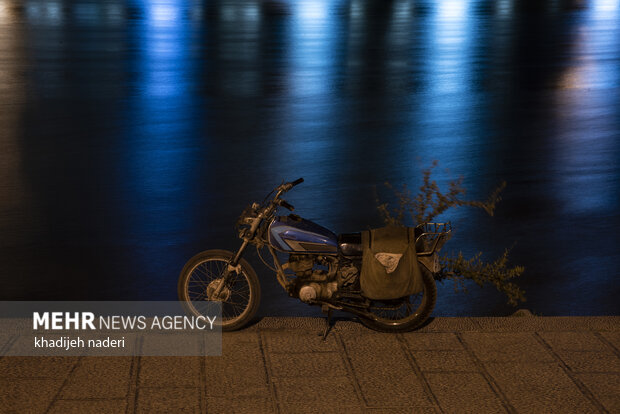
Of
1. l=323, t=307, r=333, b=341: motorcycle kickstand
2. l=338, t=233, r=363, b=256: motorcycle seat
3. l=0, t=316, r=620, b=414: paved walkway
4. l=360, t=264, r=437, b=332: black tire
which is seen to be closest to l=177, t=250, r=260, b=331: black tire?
l=0, t=316, r=620, b=414: paved walkway

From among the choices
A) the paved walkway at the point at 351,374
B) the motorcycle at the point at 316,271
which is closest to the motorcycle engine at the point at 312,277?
the motorcycle at the point at 316,271

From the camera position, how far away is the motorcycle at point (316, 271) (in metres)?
6.57

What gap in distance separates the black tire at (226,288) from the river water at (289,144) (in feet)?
2.37

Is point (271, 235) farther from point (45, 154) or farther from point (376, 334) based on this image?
point (45, 154)

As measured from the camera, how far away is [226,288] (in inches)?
266

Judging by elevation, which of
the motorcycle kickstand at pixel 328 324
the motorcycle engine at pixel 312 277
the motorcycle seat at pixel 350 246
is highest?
the motorcycle seat at pixel 350 246

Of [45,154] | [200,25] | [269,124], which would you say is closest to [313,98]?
[269,124]

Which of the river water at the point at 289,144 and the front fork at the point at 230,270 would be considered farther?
the river water at the point at 289,144

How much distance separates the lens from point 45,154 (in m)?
12.0

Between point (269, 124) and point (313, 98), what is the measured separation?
2211 mm

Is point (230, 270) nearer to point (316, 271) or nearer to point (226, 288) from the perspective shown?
point (226, 288)

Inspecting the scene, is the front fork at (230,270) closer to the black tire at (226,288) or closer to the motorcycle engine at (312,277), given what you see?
the black tire at (226,288)

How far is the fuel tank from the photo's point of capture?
655 centimetres

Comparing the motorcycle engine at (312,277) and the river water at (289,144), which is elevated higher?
the motorcycle engine at (312,277)
